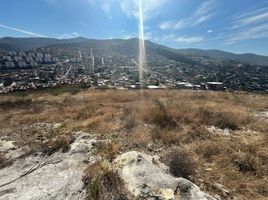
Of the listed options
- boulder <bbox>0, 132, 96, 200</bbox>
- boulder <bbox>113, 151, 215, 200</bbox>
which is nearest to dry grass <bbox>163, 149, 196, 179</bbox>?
boulder <bbox>113, 151, 215, 200</bbox>

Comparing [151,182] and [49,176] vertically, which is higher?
[151,182]

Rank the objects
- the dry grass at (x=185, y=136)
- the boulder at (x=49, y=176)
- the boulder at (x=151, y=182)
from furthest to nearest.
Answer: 1. the dry grass at (x=185, y=136)
2. the boulder at (x=49, y=176)
3. the boulder at (x=151, y=182)

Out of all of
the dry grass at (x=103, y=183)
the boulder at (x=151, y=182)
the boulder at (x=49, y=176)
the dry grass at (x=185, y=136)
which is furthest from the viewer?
the dry grass at (x=185, y=136)

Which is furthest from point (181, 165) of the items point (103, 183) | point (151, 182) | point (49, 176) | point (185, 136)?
point (49, 176)

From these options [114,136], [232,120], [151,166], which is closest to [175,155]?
[151,166]

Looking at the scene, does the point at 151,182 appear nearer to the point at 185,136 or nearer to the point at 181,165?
the point at 181,165

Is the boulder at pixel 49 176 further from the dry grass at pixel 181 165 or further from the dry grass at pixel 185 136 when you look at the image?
the dry grass at pixel 181 165

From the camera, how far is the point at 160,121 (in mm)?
8766

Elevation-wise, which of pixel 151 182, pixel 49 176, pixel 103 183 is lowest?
pixel 49 176

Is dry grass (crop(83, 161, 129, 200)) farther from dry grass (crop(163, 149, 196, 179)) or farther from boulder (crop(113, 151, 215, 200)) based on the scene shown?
dry grass (crop(163, 149, 196, 179))

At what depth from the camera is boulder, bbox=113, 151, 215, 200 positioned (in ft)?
13.1

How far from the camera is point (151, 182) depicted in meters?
4.38

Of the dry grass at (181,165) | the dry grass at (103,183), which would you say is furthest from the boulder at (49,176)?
the dry grass at (181,165)

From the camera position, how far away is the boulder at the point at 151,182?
399 centimetres
